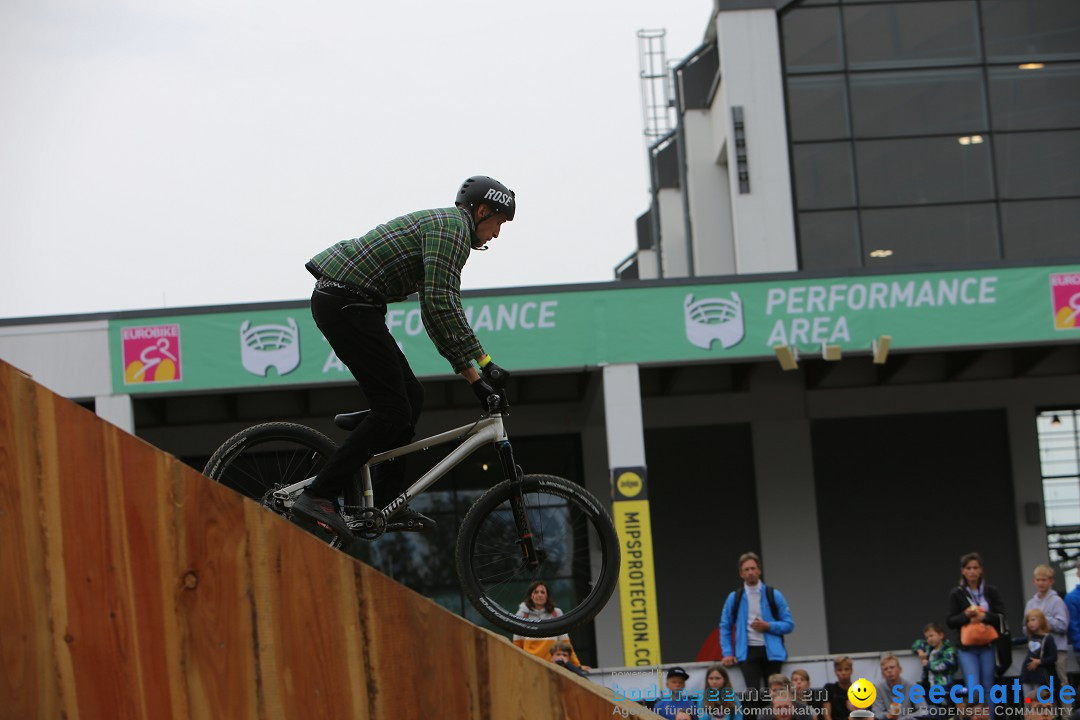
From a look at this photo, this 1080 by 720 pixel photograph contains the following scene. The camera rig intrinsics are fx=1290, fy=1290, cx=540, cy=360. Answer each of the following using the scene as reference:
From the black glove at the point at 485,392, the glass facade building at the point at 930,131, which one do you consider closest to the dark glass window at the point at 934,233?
the glass facade building at the point at 930,131

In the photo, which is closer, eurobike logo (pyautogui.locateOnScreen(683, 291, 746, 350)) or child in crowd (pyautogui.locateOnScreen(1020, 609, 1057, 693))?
child in crowd (pyautogui.locateOnScreen(1020, 609, 1057, 693))

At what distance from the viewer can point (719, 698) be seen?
385 inches

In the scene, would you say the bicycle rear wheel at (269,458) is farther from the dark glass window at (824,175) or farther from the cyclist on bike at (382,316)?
the dark glass window at (824,175)

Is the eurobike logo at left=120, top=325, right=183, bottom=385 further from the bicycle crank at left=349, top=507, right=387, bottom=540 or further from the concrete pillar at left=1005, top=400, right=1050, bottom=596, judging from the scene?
the concrete pillar at left=1005, top=400, right=1050, bottom=596

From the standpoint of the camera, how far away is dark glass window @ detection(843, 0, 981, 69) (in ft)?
66.1

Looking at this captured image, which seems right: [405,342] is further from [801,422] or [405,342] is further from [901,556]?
[901,556]

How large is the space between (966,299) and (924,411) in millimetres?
3947

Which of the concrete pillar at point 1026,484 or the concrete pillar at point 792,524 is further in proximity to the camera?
the concrete pillar at point 1026,484

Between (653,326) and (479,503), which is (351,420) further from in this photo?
(653,326)

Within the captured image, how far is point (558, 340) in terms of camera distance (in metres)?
14.8

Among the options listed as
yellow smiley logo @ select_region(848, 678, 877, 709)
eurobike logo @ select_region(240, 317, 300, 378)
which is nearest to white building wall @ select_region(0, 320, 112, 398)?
eurobike logo @ select_region(240, 317, 300, 378)

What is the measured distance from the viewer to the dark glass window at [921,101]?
19984mm

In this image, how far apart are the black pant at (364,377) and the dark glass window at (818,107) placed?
15.9 metres

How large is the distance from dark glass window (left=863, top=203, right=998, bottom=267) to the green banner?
488cm
